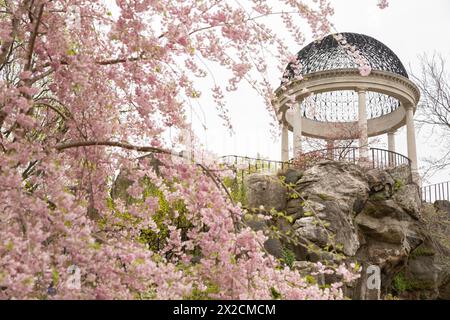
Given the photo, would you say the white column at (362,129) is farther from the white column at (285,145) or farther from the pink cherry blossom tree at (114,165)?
the pink cherry blossom tree at (114,165)

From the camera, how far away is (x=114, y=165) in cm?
389

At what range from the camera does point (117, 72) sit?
11.9 feet

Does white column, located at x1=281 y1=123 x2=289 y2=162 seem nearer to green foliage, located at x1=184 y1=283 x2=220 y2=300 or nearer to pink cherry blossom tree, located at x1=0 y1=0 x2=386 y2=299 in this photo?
pink cherry blossom tree, located at x1=0 y1=0 x2=386 y2=299

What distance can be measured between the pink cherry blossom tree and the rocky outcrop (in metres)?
5.67

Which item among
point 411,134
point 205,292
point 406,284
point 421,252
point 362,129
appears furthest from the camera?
point 411,134

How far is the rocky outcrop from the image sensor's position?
Answer: 9594 millimetres

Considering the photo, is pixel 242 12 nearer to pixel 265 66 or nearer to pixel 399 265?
pixel 265 66

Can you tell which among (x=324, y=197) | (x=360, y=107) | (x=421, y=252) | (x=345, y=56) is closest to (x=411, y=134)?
(x=360, y=107)

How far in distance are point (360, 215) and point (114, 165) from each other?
823cm

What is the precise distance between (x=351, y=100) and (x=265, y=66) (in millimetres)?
17122

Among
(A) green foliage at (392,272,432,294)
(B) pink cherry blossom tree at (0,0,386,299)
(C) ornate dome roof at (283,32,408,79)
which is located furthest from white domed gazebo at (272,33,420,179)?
(B) pink cherry blossom tree at (0,0,386,299)

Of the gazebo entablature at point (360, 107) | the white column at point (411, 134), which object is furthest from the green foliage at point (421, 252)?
the white column at point (411, 134)

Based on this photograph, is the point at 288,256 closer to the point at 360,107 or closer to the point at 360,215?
the point at 360,215
